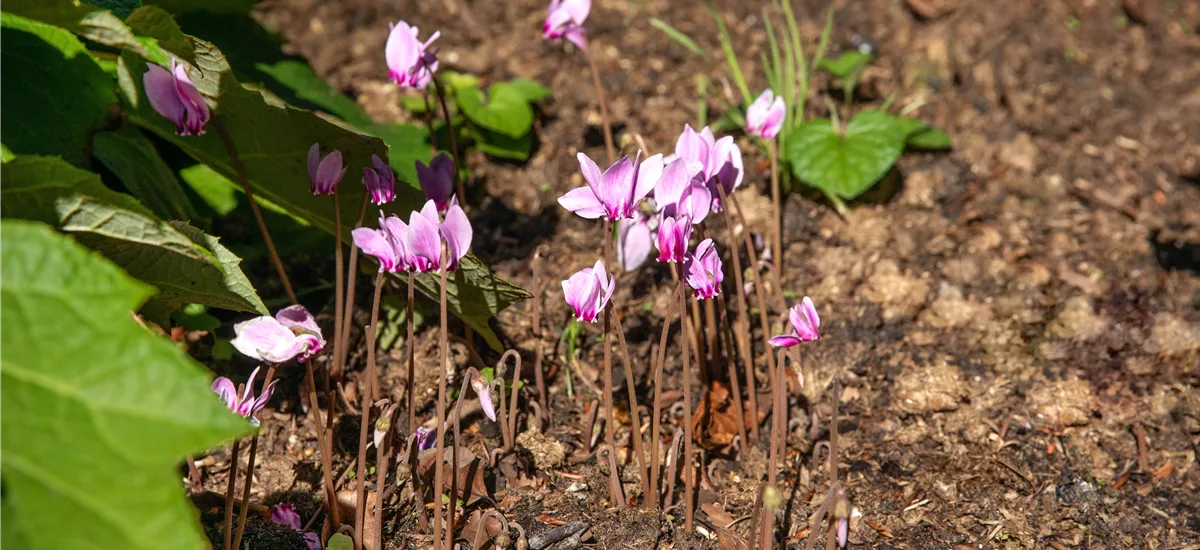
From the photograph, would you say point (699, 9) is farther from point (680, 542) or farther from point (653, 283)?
point (680, 542)

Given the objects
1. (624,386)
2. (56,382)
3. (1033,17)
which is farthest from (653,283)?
(1033,17)

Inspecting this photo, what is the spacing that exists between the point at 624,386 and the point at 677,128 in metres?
1.21

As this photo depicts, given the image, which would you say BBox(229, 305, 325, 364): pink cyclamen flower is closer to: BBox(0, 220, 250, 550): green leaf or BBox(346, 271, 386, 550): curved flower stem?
BBox(346, 271, 386, 550): curved flower stem

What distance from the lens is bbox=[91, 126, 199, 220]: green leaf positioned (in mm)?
2422

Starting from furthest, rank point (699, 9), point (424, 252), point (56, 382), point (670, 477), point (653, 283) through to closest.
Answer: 1. point (699, 9)
2. point (653, 283)
3. point (670, 477)
4. point (424, 252)
5. point (56, 382)

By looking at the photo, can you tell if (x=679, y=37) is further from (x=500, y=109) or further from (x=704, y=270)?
(x=704, y=270)

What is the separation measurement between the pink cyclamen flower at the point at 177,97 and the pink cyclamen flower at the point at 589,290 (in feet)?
2.90

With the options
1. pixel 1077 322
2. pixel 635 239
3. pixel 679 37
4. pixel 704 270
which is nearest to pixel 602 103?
pixel 635 239

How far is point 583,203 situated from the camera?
6.18ft

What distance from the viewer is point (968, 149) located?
346cm

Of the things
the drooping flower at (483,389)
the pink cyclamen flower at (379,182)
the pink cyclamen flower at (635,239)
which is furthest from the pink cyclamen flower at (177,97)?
the pink cyclamen flower at (635,239)

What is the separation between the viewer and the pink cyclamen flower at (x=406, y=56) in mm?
2301

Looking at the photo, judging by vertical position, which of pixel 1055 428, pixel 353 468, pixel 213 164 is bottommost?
pixel 1055 428

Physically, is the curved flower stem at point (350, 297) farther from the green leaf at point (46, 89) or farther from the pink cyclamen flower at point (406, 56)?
the green leaf at point (46, 89)
